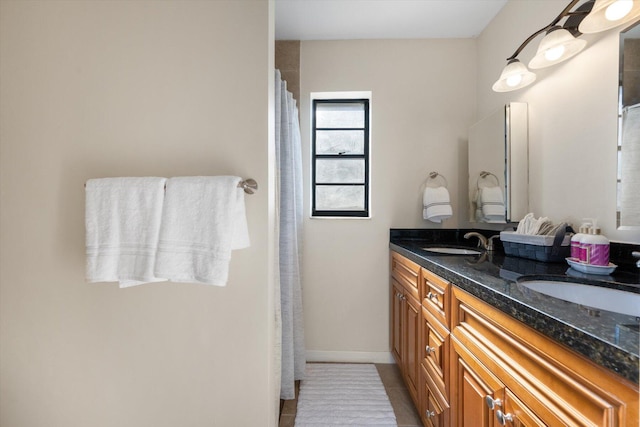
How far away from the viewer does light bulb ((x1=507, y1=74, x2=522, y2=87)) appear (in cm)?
143

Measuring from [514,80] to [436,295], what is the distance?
3.97 feet

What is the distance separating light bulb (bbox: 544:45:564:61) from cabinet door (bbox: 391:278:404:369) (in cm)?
141

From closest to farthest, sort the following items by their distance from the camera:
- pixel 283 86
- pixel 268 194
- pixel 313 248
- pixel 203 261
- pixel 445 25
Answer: pixel 203 261 → pixel 268 194 → pixel 283 86 → pixel 445 25 → pixel 313 248

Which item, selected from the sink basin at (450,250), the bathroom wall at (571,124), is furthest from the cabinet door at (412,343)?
the bathroom wall at (571,124)

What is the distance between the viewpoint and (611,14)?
0.93 meters

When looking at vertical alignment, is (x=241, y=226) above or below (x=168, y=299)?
above

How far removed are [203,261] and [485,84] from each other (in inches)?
88.0

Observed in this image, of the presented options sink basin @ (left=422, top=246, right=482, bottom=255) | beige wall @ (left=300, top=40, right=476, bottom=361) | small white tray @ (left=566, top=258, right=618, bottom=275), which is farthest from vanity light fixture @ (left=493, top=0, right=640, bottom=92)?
sink basin @ (left=422, top=246, right=482, bottom=255)

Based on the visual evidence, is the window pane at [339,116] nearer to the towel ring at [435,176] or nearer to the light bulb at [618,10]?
the towel ring at [435,176]

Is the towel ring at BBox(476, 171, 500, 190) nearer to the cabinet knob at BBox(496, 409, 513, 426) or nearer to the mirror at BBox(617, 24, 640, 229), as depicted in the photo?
the mirror at BBox(617, 24, 640, 229)

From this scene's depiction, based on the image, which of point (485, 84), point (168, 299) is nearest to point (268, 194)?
point (168, 299)

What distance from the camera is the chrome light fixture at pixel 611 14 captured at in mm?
902

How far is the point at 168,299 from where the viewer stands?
914mm

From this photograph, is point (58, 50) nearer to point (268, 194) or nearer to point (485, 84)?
point (268, 194)
